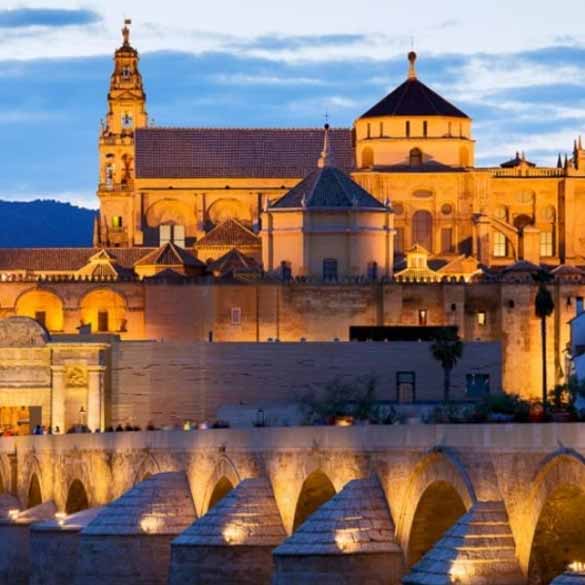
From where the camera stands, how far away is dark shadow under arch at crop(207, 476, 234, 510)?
50.3 meters

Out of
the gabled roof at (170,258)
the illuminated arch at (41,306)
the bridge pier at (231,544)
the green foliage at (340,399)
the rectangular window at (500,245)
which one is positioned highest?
the rectangular window at (500,245)

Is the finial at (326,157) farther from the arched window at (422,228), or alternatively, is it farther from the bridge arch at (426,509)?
the bridge arch at (426,509)

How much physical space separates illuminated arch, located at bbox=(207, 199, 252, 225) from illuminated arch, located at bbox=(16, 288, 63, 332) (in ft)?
68.8

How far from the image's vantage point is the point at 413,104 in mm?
125938

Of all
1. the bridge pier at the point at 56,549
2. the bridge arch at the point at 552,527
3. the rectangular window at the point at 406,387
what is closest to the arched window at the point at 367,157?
the rectangular window at the point at 406,387

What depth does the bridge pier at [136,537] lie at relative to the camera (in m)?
50.2

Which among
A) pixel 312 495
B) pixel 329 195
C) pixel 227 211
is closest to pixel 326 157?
pixel 329 195

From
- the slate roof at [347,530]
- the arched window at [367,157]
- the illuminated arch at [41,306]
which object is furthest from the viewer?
the arched window at [367,157]

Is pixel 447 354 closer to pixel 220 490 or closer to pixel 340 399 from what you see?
pixel 340 399

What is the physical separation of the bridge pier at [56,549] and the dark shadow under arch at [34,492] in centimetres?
1072

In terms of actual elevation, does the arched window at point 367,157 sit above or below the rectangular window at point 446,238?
above

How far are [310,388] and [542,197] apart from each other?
3723cm

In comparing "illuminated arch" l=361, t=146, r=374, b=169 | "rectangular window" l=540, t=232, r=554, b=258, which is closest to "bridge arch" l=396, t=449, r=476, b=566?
"illuminated arch" l=361, t=146, r=374, b=169

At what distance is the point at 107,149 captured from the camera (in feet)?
466
